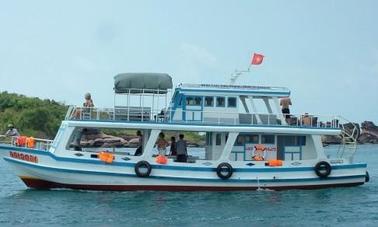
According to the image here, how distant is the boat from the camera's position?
91.8 feet

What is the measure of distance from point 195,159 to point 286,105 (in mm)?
4740

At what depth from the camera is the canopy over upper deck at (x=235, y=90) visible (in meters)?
29.5

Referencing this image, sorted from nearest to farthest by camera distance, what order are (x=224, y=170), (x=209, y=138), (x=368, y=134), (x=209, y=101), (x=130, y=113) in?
(x=224, y=170), (x=130, y=113), (x=209, y=101), (x=209, y=138), (x=368, y=134)

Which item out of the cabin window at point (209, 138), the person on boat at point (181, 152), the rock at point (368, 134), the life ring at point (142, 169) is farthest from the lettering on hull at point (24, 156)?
the rock at point (368, 134)

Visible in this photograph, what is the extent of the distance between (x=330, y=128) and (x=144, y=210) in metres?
9.91

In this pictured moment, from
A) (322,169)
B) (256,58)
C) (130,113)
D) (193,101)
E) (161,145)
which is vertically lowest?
(322,169)

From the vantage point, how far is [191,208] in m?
25.0

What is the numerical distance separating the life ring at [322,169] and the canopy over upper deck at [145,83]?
7186 mm

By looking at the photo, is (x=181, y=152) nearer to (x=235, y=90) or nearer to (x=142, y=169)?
(x=142, y=169)

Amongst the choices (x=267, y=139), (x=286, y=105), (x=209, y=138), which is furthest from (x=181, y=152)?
(x=286, y=105)

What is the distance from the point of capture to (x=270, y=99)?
30.4 metres

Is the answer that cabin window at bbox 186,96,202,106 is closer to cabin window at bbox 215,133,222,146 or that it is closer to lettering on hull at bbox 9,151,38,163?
cabin window at bbox 215,133,222,146

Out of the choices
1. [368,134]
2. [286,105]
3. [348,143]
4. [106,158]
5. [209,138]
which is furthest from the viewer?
[368,134]

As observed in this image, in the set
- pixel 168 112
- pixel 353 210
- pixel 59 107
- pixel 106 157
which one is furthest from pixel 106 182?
pixel 59 107
